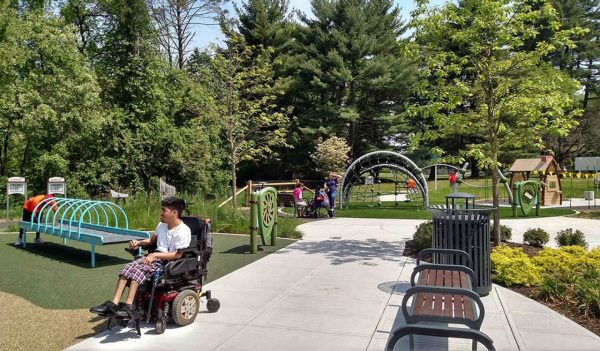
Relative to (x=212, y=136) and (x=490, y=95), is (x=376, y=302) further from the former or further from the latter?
(x=212, y=136)

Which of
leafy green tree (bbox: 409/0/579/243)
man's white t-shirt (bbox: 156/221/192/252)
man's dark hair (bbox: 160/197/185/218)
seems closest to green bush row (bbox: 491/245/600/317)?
leafy green tree (bbox: 409/0/579/243)

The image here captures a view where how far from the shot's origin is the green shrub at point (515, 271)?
6.96 m

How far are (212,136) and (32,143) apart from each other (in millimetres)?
8783

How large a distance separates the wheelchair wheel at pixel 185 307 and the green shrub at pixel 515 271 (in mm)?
4457

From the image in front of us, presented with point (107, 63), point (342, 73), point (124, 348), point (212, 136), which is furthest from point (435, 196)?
point (124, 348)

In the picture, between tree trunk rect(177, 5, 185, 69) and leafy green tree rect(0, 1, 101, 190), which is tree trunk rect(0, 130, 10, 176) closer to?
leafy green tree rect(0, 1, 101, 190)

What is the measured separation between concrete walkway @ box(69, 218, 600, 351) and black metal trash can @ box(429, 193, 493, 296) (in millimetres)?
349

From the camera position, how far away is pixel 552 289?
248 inches

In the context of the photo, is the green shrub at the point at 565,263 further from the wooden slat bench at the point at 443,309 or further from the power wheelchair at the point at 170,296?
the power wheelchair at the point at 170,296

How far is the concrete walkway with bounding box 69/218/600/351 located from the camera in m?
4.64

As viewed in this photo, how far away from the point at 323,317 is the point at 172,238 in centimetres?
189

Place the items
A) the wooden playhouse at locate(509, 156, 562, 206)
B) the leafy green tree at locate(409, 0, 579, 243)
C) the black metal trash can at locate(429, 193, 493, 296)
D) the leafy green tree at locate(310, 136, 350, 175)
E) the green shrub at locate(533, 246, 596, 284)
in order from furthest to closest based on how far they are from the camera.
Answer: the leafy green tree at locate(310, 136, 350, 175) < the wooden playhouse at locate(509, 156, 562, 206) < the leafy green tree at locate(409, 0, 579, 243) < the green shrub at locate(533, 246, 596, 284) < the black metal trash can at locate(429, 193, 493, 296)

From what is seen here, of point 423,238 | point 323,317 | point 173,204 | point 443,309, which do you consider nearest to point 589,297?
point 443,309

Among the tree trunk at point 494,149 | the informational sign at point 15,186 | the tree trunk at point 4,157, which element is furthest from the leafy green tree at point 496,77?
the tree trunk at point 4,157
